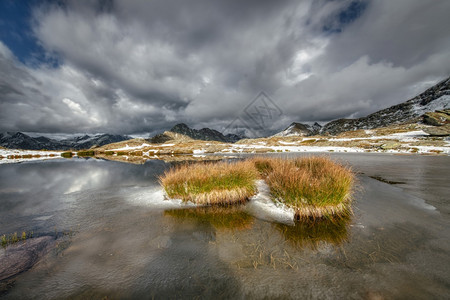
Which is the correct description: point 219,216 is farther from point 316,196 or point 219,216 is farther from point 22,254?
point 22,254

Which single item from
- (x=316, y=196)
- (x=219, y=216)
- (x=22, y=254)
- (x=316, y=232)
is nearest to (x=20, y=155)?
(x=22, y=254)

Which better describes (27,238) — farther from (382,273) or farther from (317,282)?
(382,273)

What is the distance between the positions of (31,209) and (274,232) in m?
10.7

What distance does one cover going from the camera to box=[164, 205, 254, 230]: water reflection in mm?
5819

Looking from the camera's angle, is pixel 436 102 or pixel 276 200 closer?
pixel 276 200

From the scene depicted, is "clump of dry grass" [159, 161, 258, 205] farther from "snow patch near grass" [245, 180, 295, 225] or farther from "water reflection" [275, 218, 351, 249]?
"water reflection" [275, 218, 351, 249]

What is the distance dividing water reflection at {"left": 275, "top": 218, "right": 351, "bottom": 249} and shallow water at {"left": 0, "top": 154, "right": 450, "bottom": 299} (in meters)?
0.03

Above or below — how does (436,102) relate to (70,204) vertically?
above

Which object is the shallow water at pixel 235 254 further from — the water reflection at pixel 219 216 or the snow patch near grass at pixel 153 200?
the snow patch near grass at pixel 153 200

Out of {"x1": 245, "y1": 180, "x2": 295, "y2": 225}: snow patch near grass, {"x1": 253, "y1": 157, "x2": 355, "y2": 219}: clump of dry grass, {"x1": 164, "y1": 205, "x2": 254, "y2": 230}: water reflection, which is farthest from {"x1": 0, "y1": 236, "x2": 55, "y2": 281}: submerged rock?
{"x1": 253, "y1": 157, "x2": 355, "y2": 219}: clump of dry grass

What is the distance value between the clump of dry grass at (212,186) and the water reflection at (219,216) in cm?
52

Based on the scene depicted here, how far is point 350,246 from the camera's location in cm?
438

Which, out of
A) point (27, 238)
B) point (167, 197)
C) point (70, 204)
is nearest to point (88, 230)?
point (27, 238)

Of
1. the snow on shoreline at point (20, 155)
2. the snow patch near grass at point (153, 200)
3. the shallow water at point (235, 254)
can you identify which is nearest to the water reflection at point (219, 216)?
the shallow water at point (235, 254)
